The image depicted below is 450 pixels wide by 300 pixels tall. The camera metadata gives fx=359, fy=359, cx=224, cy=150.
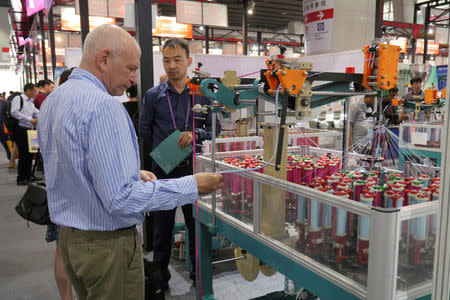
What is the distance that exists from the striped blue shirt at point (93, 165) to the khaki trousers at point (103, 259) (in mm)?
63

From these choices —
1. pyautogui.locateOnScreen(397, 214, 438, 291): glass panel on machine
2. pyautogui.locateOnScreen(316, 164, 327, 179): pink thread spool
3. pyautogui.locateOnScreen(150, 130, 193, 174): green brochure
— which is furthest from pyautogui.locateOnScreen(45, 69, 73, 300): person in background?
pyautogui.locateOnScreen(397, 214, 438, 291): glass panel on machine

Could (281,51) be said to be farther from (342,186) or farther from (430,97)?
(430,97)

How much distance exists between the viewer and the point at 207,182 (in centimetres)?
133

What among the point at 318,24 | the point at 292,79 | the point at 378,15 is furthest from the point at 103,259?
the point at 378,15

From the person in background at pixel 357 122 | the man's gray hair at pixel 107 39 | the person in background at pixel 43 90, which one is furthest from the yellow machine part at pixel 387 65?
the person in background at pixel 43 90

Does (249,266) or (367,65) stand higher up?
(367,65)

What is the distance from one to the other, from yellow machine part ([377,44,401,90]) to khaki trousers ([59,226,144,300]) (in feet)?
4.14

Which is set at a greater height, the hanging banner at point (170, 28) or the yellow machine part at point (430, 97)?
the hanging banner at point (170, 28)

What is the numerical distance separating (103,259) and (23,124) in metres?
6.18

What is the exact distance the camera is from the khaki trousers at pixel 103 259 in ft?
4.30

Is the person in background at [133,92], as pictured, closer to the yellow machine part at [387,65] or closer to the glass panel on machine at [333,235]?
the glass panel on machine at [333,235]

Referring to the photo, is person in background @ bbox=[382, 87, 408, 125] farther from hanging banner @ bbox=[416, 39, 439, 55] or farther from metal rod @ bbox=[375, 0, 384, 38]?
hanging banner @ bbox=[416, 39, 439, 55]

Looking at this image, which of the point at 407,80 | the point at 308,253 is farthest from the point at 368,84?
the point at 407,80

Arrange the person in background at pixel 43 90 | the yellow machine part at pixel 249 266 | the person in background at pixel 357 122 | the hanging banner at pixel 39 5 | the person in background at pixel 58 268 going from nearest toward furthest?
1. the yellow machine part at pixel 249 266
2. the person in background at pixel 58 268
3. the person in background at pixel 357 122
4. the hanging banner at pixel 39 5
5. the person in background at pixel 43 90
